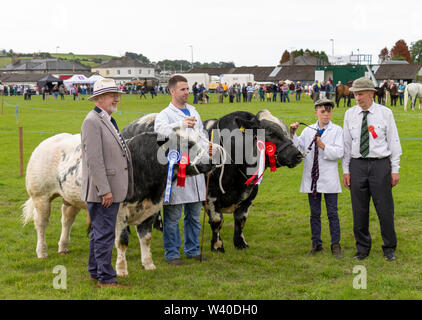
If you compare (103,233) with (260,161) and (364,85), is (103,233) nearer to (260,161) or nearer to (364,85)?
(260,161)

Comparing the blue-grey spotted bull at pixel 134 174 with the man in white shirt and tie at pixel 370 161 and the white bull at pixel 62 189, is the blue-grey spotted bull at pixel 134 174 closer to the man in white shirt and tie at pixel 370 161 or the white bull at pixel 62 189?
the white bull at pixel 62 189

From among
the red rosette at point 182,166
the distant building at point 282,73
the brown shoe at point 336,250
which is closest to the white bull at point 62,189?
the red rosette at point 182,166

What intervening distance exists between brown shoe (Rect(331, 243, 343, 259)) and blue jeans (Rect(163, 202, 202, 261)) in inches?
73.9

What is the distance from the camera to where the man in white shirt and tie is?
6.42m

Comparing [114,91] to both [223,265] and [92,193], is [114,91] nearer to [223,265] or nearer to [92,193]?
[92,193]

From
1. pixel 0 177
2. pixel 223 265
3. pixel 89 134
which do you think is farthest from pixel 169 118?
pixel 0 177

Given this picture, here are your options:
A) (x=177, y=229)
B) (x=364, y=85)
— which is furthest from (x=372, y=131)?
(x=177, y=229)

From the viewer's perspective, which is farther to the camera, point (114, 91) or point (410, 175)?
point (410, 175)

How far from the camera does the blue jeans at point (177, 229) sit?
21.4 ft

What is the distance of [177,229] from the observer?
6582 mm

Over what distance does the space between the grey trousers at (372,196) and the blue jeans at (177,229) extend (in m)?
2.16
